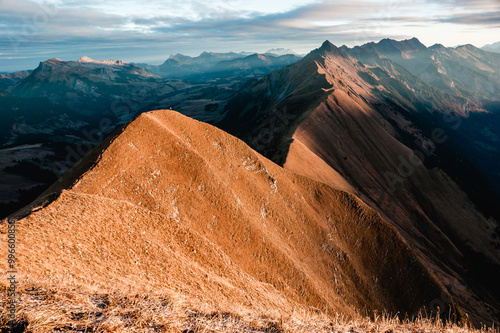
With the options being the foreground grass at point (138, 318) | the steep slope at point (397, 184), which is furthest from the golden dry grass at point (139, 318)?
the steep slope at point (397, 184)

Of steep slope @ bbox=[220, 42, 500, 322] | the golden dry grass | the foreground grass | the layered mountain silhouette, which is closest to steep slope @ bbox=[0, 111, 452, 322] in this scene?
the layered mountain silhouette

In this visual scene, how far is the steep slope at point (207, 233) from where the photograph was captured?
21.3 m

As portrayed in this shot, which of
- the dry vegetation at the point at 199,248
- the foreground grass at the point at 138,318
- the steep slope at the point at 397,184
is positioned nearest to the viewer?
the foreground grass at the point at 138,318

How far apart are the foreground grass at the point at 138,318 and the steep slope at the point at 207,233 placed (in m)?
1.99

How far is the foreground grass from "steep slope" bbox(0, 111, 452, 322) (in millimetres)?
1993

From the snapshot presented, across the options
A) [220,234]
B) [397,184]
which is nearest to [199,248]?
[220,234]

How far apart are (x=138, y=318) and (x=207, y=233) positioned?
97.1 ft

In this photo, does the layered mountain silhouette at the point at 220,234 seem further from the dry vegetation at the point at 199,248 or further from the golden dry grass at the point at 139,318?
the golden dry grass at the point at 139,318

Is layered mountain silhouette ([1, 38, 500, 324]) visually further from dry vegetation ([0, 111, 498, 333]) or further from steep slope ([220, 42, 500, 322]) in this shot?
steep slope ([220, 42, 500, 322])

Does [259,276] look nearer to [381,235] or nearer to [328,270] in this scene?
[328,270]

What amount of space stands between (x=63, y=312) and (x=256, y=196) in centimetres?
4431

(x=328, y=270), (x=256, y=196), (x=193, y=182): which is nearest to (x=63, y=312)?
(x=193, y=182)

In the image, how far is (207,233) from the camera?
38906 mm

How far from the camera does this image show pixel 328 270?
175 ft
